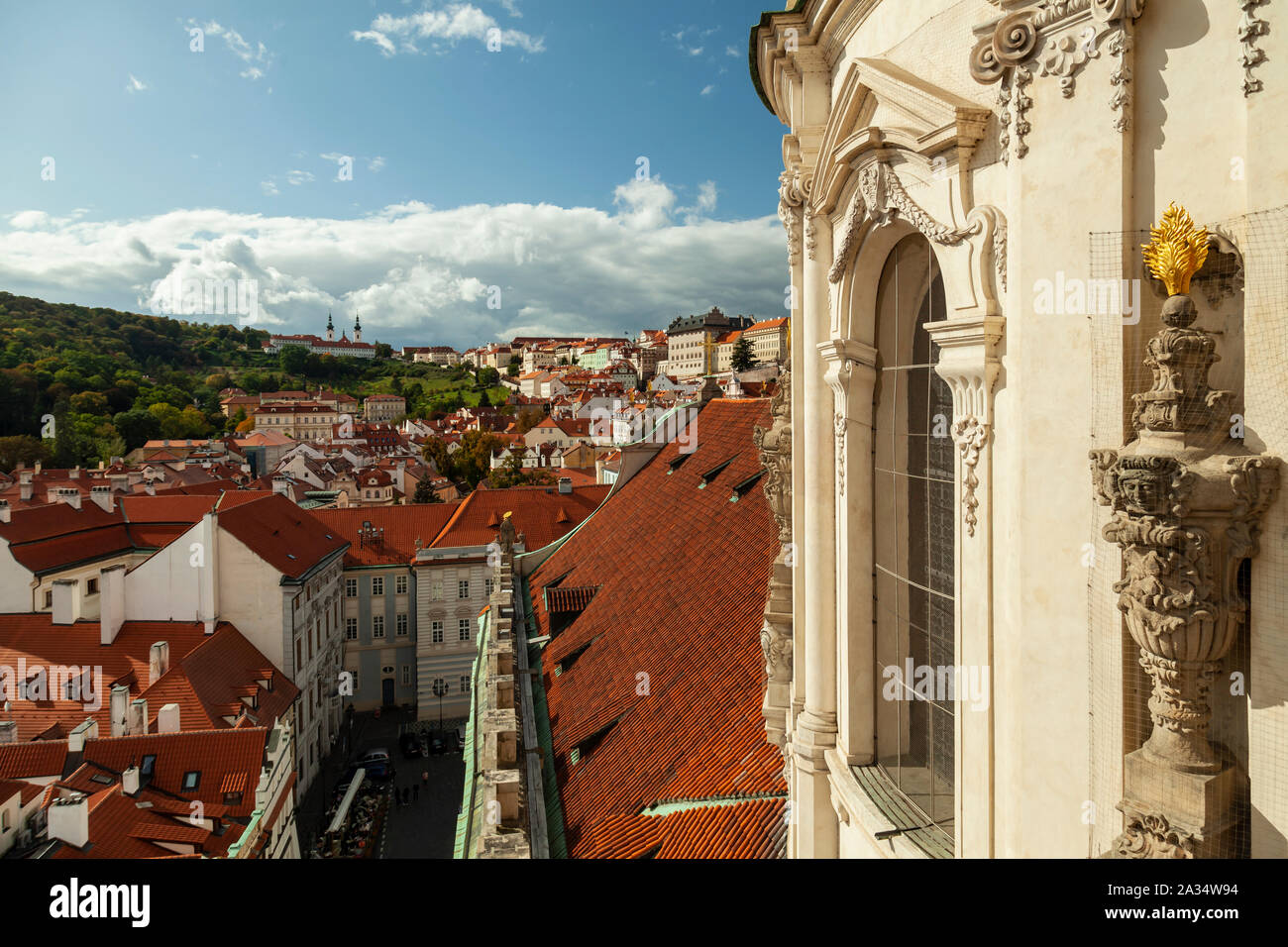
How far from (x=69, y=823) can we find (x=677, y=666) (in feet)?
53.7

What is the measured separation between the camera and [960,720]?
4.89 meters

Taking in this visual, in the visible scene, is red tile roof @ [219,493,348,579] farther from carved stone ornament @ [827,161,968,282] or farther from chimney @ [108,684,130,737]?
carved stone ornament @ [827,161,968,282]

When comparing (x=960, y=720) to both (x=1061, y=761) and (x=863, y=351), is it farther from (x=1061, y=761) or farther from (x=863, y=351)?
(x=863, y=351)

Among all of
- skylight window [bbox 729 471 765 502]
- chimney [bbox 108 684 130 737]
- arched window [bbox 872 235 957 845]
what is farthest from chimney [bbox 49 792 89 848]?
arched window [bbox 872 235 957 845]

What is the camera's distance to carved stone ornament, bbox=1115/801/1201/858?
11.0 feet

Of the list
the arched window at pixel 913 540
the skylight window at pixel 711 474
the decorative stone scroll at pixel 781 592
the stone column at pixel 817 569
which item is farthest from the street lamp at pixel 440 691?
the arched window at pixel 913 540

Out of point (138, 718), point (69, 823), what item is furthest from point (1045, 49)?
point (138, 718)

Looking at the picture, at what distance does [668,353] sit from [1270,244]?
7076 inches

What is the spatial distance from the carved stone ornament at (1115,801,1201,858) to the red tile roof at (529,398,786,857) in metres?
5.40

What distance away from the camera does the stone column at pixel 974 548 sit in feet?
14.6

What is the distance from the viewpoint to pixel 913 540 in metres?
6.15

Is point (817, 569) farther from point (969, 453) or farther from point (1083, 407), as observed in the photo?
point (1083, 407)

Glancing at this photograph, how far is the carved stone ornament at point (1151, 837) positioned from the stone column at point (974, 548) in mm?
1043
